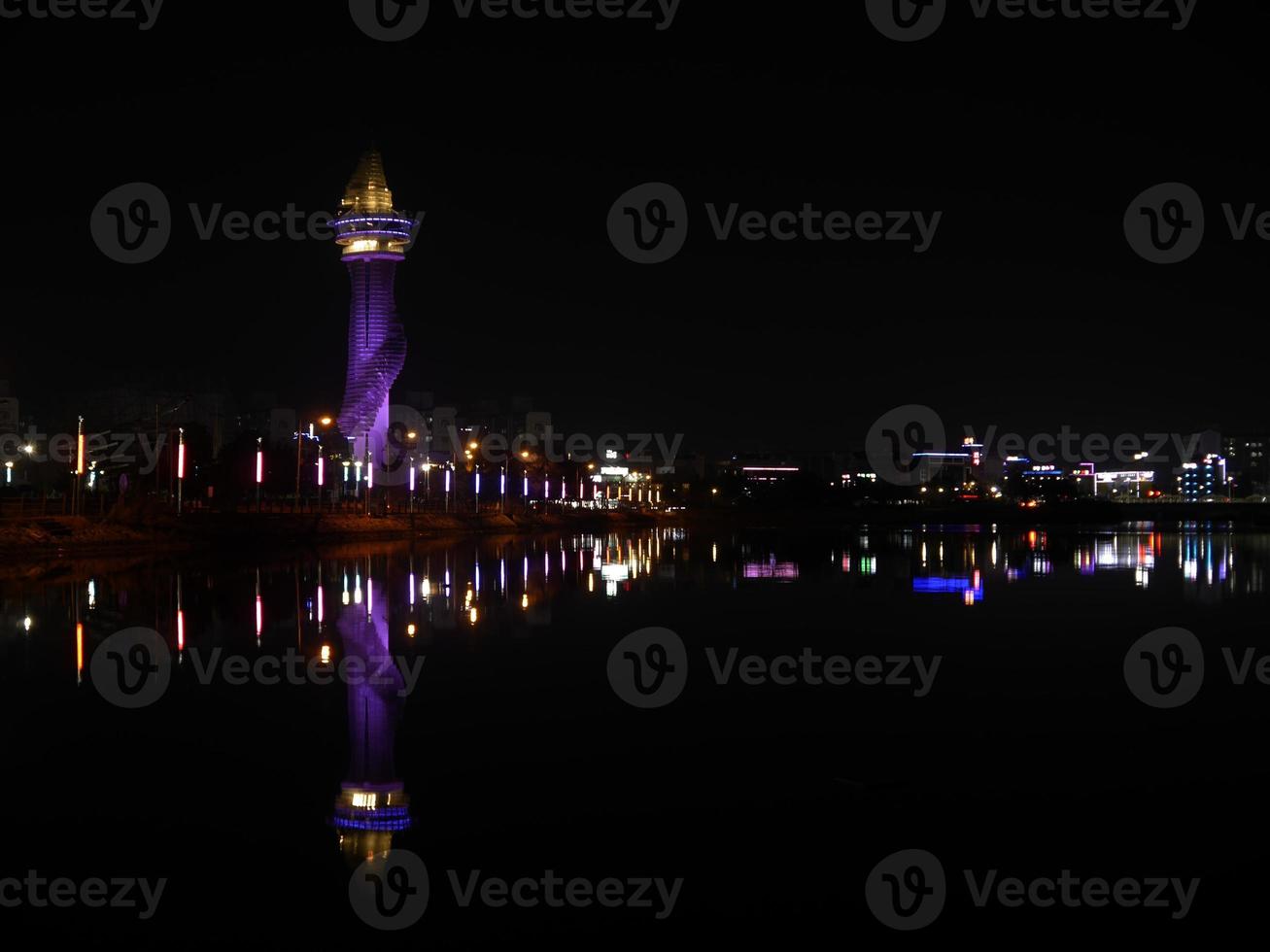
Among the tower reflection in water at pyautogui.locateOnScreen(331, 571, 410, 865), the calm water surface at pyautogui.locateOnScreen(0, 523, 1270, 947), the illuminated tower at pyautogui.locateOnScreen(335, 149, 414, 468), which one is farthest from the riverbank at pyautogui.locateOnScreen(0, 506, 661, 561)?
the illuminated tower at pyautogui.locateOnScreen(335, 149, 414, 468)

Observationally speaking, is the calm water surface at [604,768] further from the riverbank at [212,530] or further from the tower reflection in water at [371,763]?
the riverbank at [212,530]

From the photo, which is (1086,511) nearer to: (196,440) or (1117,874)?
(196,440)

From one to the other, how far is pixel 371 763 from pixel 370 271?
14877cm

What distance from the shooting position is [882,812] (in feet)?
28.7

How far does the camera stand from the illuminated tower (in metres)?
148

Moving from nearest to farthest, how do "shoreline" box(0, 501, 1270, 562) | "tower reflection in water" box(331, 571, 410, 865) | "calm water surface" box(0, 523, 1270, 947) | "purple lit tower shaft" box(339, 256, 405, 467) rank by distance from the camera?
1. "calm water surface" box(0, 523, 1270, 947)
2. "tower reflection in water" box(331, 571, 410, 865)
3. "shoreline" box(0, 501, 1270, 562)
4. "purple lit tower shaft" box(339, 256, 405, 467)

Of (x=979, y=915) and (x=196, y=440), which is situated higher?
(x=196, y=440)

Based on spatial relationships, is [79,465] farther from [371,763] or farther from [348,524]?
[371,763]

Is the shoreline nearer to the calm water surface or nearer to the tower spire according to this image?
the calm water surface

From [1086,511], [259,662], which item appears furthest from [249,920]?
[1086,511]

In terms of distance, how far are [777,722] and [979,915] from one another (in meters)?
5.13

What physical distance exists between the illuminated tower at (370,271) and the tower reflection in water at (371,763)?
430 ft

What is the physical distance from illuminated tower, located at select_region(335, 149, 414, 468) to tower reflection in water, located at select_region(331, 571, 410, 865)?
131139 mm

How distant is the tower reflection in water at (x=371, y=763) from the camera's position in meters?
8.20
